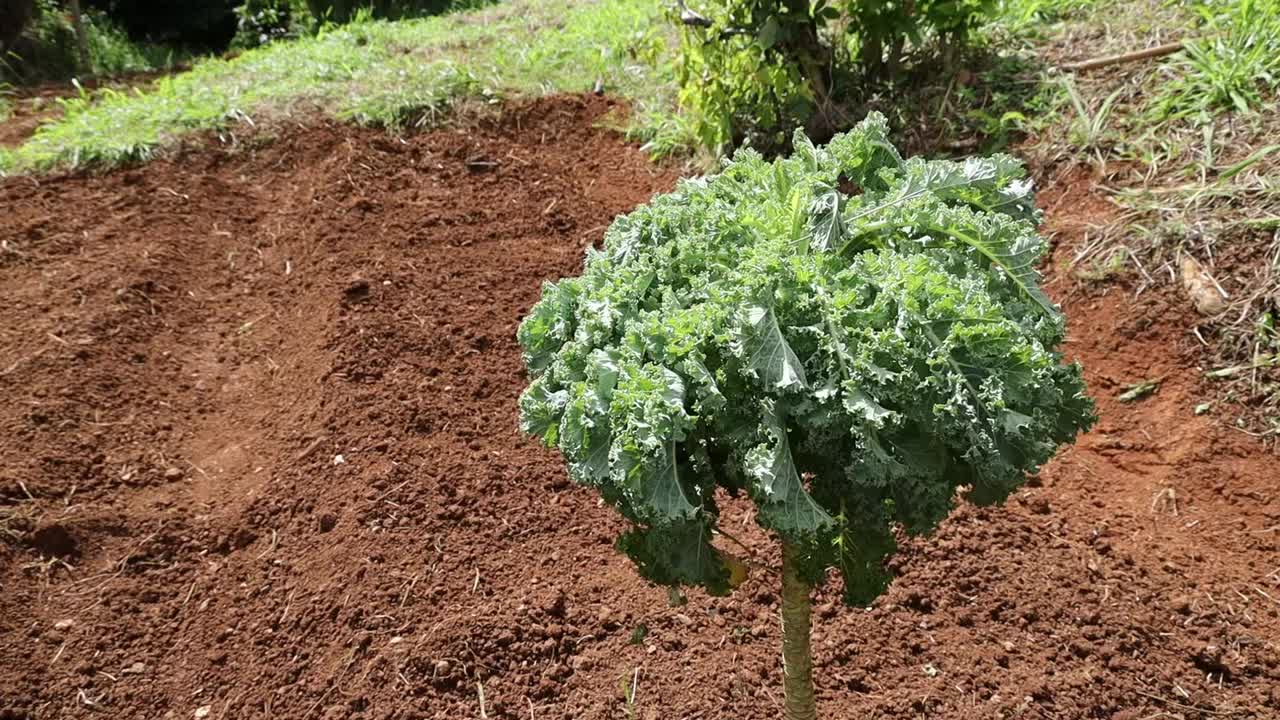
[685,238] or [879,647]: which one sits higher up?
[685,238]

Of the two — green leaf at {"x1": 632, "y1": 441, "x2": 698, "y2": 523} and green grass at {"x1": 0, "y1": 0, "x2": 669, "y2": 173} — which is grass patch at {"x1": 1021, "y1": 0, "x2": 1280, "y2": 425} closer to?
green grass at {"x1": 0, "y1": 0, "x2": 669, "y2": 173}

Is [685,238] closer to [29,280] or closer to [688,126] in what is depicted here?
[688,126]

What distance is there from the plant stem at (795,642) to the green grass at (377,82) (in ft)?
13.6

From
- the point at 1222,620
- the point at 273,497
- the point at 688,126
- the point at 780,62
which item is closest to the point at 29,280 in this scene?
the point at 273,497

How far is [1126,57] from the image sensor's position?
4.70 metres

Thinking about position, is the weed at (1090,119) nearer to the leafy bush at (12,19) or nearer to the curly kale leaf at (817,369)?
the curly kale leaf at (817,369)

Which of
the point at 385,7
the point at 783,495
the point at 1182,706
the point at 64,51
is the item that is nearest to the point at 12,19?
the point at 64,51

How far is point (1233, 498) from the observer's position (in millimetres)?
3125

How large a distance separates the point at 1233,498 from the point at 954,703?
1296 millimetres

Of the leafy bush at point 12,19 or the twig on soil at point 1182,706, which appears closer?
the twig on soil at point 1182,706

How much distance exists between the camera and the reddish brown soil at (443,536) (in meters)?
2.74

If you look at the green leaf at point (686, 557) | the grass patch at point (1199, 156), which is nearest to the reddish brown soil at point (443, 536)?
the grass patch at point (1199, 156)

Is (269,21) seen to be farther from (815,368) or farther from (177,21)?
(815,368)

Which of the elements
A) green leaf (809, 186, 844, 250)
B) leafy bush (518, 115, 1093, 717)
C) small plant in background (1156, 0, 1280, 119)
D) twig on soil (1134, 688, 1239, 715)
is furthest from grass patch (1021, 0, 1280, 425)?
green leaf (809, 186, 844, 250)
